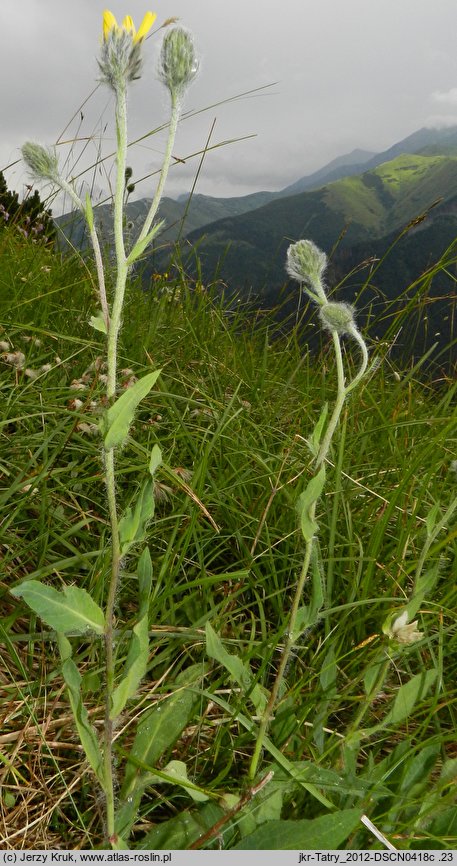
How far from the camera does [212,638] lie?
1.12 meters

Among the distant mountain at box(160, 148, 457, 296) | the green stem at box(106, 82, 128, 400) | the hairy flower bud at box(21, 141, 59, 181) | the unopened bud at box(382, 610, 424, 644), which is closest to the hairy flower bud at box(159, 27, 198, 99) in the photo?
the green stem at box(106, 82, 128, 400)

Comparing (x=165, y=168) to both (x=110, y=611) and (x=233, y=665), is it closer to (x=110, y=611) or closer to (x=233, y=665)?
(x=110, y=611)

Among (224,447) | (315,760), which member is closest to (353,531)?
(224,447)

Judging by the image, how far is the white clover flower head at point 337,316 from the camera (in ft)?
3.81

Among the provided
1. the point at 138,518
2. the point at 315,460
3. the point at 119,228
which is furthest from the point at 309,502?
the point at 119,228

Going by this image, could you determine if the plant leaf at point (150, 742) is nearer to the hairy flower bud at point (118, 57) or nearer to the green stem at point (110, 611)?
the green stem at point (110, 611)

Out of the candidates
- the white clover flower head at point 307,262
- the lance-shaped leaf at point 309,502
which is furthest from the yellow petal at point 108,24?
the lance-shaped leaf at point 309,502

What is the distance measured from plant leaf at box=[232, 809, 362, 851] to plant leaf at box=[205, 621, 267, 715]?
8.2 inches

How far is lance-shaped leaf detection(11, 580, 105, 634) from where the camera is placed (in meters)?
0.91

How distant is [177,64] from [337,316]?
49 cm

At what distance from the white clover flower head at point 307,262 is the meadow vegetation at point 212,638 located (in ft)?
0.43

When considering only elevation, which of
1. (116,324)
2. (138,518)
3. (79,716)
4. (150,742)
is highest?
(116,324)
